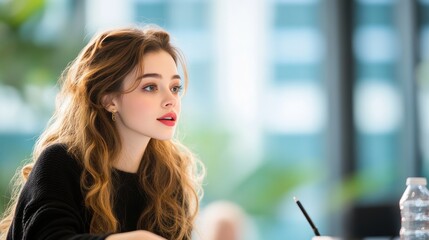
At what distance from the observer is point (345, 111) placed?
5.59 meters

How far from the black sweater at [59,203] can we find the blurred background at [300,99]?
3273 mm

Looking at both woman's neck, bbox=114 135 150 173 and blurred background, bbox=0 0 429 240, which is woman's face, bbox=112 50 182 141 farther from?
blurred background, bbox=0 0 429 240

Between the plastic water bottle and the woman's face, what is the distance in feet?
2.07

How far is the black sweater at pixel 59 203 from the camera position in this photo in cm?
171

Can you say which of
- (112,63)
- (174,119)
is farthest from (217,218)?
(112,63)

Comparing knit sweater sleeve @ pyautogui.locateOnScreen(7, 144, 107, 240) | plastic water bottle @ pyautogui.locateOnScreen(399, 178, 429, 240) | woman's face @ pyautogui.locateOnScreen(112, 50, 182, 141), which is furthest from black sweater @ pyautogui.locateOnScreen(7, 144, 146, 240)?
plastic water bottle @ pyautogui.locateOnScreen(399, 178, 429, 240)

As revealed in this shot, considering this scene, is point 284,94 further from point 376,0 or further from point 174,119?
point 174,119

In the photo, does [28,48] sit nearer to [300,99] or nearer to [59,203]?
[300,99]

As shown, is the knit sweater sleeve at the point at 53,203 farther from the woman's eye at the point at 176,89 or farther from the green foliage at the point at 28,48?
the green foliage at the point at 28,48

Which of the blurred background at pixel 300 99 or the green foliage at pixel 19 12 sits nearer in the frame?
the green foliage at pixel 19 12

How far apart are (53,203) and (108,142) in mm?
288

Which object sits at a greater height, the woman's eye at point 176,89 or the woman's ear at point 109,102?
the woman's eye at point 176,89

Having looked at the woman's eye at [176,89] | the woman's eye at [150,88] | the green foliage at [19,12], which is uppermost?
the green foliage at [19,12]

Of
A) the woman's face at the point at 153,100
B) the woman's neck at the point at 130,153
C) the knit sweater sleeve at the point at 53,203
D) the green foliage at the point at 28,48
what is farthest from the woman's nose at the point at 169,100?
the green foliage at the point at 28,48
